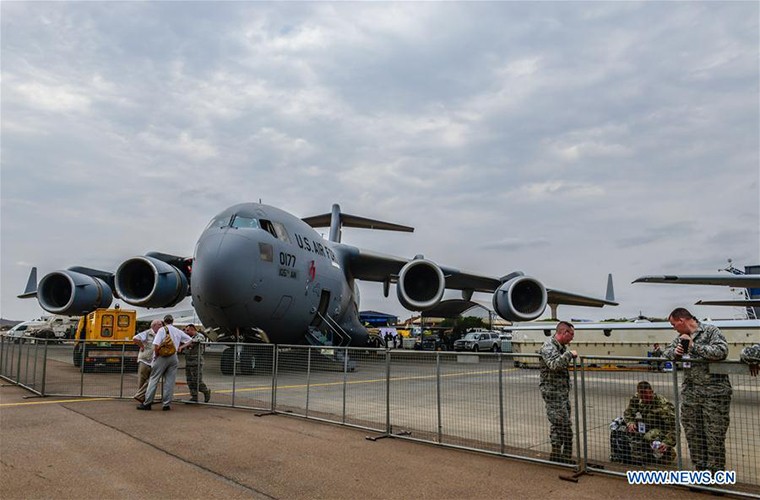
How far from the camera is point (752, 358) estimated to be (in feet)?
16.0

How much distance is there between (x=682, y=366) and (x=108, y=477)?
5.73m

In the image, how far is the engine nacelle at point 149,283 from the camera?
57.2 ft

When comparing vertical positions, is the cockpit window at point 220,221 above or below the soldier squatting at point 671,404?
above

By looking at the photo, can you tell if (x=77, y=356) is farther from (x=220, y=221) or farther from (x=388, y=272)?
(x=388, y=272)

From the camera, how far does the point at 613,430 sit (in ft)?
19.1

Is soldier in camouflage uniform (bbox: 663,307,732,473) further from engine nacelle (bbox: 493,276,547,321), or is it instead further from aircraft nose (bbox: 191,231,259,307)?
engine nacelle (bbox: 493,276,547,321)

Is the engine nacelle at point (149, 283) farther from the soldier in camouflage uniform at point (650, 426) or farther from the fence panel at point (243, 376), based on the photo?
the soldier in camouflage uniform at point (650, 426)

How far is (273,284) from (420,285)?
6.74m

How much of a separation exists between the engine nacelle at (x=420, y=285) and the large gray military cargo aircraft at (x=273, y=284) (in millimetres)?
35

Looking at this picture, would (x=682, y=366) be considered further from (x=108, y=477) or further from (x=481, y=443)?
(x=108, y=477)

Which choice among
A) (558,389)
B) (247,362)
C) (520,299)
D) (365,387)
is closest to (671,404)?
(558,389)

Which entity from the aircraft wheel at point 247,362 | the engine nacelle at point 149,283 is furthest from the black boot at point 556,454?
the engine nacelle at point 149,283

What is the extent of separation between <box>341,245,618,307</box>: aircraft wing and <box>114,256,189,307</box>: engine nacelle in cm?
628

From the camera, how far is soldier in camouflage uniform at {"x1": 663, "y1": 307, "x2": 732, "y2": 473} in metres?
5.05
